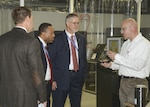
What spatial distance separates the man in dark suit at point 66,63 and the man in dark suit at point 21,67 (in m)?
0.95

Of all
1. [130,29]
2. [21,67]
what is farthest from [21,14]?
[130,29]

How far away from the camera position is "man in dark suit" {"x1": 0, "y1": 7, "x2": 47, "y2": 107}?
99.1 inches

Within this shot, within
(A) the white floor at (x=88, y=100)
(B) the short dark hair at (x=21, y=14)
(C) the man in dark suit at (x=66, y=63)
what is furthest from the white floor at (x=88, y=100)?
(B) the short dark hair at (x=21, y=14)

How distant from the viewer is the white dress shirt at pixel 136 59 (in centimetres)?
314

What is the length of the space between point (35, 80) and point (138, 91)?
0.91 meters

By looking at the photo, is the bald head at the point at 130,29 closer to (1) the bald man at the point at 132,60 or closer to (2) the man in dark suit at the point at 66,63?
(1) the bald man at the point at 132,60

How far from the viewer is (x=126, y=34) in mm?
3297

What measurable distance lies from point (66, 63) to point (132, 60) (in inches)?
33.8

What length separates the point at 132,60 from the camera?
124 inches

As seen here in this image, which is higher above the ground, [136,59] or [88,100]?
[136,59]

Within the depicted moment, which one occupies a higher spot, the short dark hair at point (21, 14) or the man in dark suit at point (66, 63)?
the short dark hair at point (21, 14)

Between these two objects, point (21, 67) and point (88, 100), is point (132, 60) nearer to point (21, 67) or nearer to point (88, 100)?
point (21, 67)

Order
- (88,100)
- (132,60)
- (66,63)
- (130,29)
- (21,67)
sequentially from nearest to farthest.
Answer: (21,67) < (132,60) < (130,29) < (66,63) < (88,100)

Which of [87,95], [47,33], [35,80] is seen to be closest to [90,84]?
[87,95]
